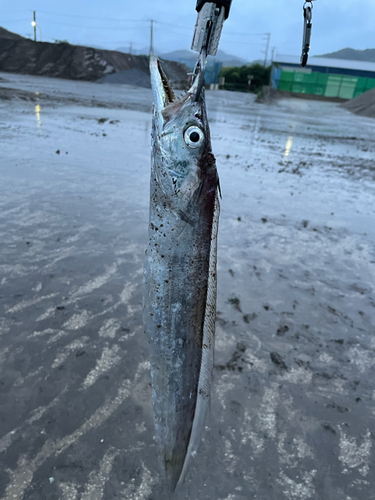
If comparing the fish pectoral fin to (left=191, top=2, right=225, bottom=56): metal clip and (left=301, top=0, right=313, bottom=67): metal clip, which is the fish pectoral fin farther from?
(left=301, top=0, right=313, bottom=67): metal clip

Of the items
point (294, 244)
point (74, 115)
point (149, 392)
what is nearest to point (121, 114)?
point (74, 115)

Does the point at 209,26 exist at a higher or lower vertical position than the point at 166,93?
higher

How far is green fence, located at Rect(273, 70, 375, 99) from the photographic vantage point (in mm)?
53562

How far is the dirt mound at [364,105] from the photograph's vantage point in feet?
117

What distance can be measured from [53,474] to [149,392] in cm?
87

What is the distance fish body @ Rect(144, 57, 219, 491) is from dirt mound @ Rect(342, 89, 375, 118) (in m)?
40.7

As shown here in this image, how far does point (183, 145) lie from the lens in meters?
1.40

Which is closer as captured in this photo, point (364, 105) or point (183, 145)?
point (183, 145)

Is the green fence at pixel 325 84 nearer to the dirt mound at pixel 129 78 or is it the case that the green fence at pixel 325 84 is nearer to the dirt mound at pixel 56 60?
the dirt mound at pixel 56 60

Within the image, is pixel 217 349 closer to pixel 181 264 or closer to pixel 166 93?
pixel 181 264

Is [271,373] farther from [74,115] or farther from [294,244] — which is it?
[74,115]

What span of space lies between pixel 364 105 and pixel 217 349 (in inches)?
1780

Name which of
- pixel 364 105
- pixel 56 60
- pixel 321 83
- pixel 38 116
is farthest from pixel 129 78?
pixel 38 116

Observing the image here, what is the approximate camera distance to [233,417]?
2.62 metres
